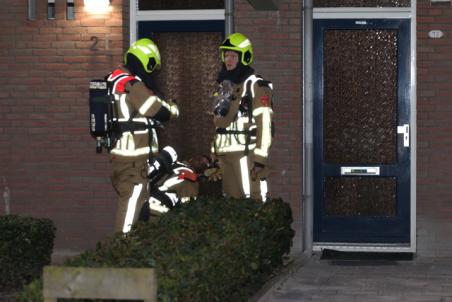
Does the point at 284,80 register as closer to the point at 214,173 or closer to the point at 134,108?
the point at 214,173

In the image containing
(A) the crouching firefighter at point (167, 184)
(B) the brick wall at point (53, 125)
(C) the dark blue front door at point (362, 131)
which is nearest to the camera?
(A) the crouching firefighter at point (167, 184)

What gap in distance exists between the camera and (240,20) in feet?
40.4

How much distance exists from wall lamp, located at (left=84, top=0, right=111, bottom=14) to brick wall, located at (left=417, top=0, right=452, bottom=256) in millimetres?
3325

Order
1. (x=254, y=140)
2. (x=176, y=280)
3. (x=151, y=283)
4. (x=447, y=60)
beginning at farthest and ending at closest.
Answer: (x=447, y=60) → (x=254, y=140) → (x=176, y=280) → (x=151, y=283)

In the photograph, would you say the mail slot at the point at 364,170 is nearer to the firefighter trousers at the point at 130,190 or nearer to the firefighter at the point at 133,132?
the firefighter at the point at 133,132

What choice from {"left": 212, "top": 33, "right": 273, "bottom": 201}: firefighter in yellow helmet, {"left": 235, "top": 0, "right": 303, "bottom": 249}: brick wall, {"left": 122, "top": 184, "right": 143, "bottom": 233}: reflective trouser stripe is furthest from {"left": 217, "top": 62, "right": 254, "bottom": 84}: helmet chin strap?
{"left": 235, "top": 0, "right": 303, "bottom": 249}: brick wall

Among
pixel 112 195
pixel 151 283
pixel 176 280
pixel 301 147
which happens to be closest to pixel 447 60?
pixel 301 147

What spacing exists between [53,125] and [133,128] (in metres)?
2.82

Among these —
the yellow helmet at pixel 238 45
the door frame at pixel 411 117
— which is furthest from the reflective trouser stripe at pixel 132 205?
the door frame at pixel 411 117

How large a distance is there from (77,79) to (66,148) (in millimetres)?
764

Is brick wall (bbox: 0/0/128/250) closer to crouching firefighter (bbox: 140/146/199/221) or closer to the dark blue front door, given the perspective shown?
crouching firefighter (bbox: 140/146/199/221)

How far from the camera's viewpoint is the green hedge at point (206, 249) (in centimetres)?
726

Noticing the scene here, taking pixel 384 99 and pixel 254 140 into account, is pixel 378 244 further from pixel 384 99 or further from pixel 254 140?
pixel 254 140

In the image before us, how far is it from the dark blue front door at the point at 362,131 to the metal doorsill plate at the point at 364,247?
5cm
